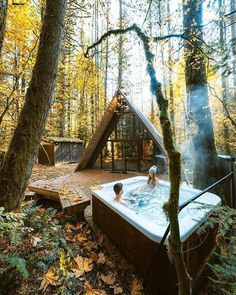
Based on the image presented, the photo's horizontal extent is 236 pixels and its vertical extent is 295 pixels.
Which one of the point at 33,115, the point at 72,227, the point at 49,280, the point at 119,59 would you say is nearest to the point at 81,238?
the point at 72,227

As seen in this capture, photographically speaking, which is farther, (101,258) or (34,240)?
(101,258)

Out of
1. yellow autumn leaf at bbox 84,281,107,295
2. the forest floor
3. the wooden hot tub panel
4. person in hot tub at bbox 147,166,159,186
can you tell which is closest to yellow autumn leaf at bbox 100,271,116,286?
the forest floor

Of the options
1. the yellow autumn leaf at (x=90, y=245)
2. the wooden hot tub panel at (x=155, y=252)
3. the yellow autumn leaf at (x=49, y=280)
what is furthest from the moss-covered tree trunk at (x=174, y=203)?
the yellow autumn leaf at (x=90, y=245)

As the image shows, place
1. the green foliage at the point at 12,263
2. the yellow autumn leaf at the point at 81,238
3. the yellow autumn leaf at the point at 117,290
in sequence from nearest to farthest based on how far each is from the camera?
the green foliage at the point at 12,263 → the yellow autumn leaf at the point at 117,290 → the yellow autumn leaf at the point at 81,238

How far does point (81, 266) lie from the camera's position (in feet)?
8.29

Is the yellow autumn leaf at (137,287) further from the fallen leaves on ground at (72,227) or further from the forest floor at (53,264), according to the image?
the fallen leaves on ground at (72,227)

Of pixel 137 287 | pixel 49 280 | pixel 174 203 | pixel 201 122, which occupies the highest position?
pixel 201 122

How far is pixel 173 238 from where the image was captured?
43.9 inches

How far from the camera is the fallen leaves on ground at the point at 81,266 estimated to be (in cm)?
238

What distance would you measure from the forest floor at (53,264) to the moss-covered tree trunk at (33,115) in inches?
12.9

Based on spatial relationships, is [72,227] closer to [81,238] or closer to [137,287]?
[81,238]

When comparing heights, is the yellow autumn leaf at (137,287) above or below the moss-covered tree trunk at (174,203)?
below

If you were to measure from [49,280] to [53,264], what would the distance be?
A: 0.28 m

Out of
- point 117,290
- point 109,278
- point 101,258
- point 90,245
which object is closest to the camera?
point 117,290
